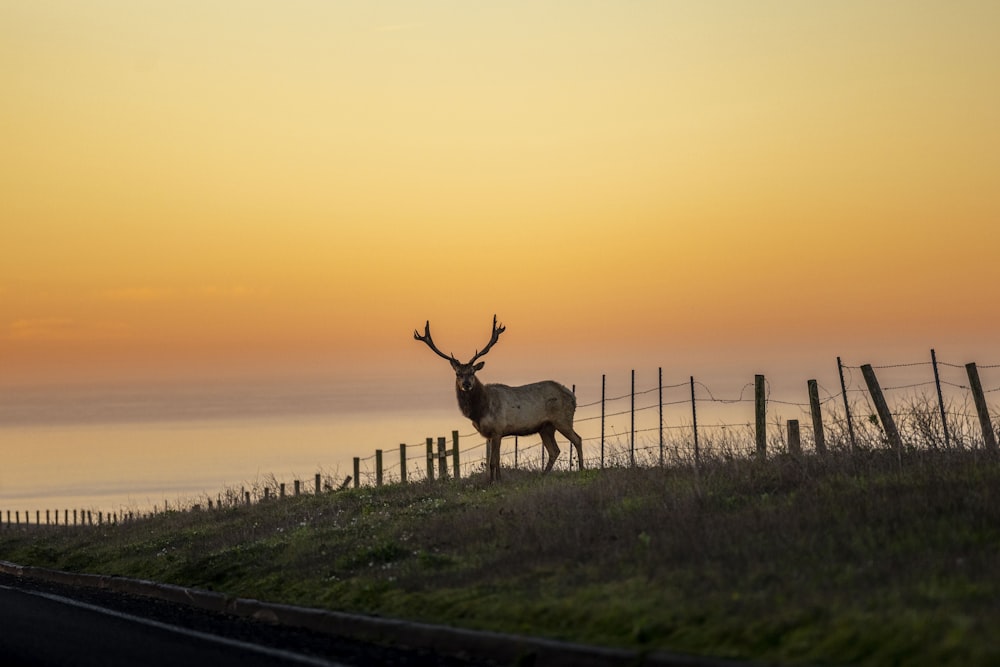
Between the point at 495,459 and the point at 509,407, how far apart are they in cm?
130

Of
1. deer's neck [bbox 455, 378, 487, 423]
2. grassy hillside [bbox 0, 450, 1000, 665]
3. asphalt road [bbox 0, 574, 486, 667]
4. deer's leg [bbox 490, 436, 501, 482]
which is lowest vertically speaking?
asphalt road [bbox 0, 574, 486, 667]

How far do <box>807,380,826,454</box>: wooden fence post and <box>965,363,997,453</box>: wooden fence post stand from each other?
2.70 m

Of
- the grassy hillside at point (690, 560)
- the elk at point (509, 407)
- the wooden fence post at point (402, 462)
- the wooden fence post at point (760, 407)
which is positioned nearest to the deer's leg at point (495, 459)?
the elk at point (509, 407)

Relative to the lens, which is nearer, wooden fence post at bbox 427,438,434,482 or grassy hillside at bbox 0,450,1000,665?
grassy hillside at bbox 0,450,1000,665

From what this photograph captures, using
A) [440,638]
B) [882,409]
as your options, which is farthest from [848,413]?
[440,638]

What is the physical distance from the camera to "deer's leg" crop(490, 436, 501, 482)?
28.6 m

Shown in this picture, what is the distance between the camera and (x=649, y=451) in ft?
83.9

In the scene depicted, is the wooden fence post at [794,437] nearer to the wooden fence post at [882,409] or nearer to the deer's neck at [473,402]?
the wooden fence post at [882,409]

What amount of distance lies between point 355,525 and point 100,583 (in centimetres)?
484

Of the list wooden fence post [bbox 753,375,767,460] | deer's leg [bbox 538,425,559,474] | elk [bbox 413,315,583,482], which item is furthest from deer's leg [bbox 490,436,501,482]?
wooden fence post [bbox 753,375,767,460]

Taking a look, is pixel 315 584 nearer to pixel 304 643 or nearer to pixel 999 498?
pixel 304 643

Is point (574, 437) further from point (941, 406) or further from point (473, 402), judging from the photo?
point (941, 406)

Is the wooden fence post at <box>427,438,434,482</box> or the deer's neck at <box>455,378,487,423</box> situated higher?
the deer's neck at <box>455,378,487,423</box>

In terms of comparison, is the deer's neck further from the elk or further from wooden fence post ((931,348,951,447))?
wooden fence post ((931,348,951,447))
